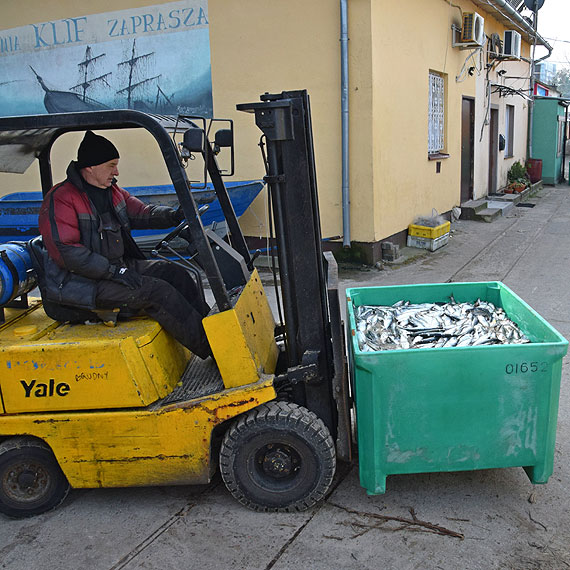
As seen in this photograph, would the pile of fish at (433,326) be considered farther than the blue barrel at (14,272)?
Yes

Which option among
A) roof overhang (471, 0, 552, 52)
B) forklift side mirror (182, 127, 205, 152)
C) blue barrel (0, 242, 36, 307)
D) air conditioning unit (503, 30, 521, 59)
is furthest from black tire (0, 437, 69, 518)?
air conditioning unit (503, 30, 521, 59)

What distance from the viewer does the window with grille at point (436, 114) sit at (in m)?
12.2

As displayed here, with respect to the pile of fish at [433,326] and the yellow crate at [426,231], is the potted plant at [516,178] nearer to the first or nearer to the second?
the yellow crate at [426,231]

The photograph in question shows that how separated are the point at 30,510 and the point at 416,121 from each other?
9.54 meters

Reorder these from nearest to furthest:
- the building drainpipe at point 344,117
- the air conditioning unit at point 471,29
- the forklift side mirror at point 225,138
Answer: the forklift side mirror at point 225,138 → the building drainpipe at point 344,117 → the air conditioning unit at point 471,29

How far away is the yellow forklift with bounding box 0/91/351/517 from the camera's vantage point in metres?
3.31

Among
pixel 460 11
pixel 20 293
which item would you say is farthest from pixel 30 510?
pixel 460 11

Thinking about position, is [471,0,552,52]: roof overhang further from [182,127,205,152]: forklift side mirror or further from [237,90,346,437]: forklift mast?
[182,127,205,152]: forklift side mirror

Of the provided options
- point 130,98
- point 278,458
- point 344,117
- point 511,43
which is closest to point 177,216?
point 278,458

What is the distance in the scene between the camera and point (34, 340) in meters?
3.45

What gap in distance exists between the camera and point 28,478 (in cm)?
353

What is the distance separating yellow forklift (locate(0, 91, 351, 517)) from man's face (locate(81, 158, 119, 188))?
0.26m

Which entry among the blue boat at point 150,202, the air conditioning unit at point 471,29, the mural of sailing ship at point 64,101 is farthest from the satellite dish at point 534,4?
the mural of sailing ship at point 64,101

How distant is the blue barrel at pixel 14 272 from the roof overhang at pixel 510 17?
44.3 feet
